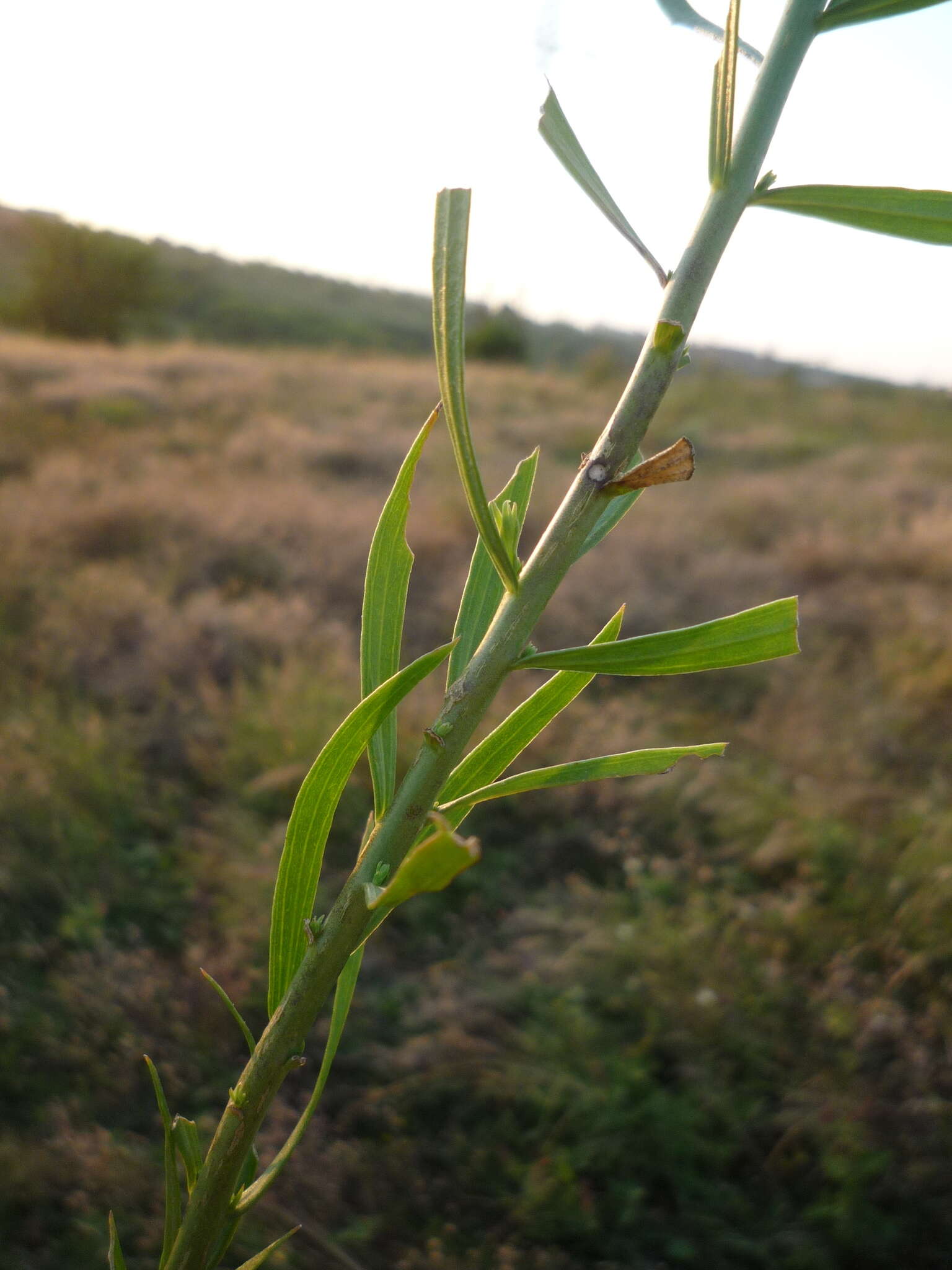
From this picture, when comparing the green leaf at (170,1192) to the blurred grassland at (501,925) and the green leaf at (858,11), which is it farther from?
the blurred grassland at (501,925)

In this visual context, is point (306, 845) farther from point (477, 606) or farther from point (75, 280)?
point (75, 280)

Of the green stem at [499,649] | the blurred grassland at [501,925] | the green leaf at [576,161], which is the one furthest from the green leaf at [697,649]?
the blurred grassland at [501,925]

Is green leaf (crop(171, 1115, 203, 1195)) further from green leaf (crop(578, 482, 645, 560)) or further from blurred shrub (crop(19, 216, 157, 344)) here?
blurred shrub (crop(19, 216, 157, 344))

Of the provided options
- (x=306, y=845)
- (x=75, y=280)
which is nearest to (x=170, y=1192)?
(x=306, y=845)

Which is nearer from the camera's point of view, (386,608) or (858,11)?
(858,11)

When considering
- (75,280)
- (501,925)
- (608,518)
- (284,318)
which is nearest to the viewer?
(608,518)
